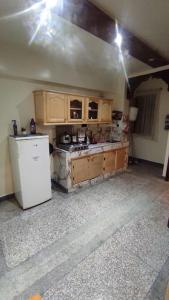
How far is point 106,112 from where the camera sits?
383 centimetres

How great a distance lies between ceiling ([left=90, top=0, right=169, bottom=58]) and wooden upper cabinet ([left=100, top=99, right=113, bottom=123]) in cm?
156

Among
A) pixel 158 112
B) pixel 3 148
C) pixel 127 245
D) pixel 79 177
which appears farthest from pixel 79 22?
pixel 158 112

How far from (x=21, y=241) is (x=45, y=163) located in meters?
1.15

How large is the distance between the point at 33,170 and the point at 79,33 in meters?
2.09

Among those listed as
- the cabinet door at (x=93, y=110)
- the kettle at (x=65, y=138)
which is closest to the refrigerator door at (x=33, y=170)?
the kettle at (x=65, y=138)

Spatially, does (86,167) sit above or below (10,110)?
below

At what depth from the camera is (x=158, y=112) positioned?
4.39m

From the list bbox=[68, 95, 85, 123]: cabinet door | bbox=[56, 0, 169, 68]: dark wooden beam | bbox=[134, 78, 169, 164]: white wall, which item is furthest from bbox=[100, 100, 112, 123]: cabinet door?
bbox=[134, 78, 169, 164]: white wall

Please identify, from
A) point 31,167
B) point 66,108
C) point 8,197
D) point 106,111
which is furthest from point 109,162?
point 8,197

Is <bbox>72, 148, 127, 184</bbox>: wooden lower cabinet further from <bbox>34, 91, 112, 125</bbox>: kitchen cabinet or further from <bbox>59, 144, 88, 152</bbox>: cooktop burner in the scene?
<bbox>34, 91, 112, 125</bbox>: kitchen cabinet

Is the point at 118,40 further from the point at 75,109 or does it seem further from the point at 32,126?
the point at 32,126

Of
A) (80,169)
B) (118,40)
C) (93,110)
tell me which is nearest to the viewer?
(118,40)

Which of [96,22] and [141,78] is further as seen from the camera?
[141,78]

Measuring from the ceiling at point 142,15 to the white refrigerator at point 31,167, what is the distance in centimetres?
184
